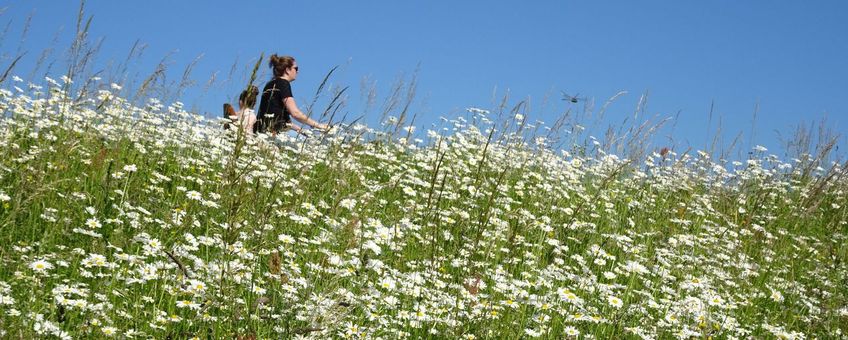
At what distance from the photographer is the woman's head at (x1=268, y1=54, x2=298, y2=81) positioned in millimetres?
10008

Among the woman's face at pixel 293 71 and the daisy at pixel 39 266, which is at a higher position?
the woman's face at pixel 293 71

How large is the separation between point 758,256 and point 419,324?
3.87m

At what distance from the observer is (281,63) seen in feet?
32.9

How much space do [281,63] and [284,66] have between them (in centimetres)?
5

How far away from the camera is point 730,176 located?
870cm

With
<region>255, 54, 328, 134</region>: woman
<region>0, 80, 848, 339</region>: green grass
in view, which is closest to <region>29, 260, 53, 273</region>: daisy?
<region>0, 80, 848, 339</region>: green grass

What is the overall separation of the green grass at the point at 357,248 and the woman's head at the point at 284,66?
237 centimetres

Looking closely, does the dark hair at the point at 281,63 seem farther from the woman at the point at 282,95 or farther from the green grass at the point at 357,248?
the green grass at the point at 357,248

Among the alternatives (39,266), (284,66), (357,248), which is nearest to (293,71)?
(284,66)

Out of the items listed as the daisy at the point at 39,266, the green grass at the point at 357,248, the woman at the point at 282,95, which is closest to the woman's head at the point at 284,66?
the woman at the point at 282,95

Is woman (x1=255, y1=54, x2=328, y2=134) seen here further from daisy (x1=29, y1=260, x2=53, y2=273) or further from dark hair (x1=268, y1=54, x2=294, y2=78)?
daisy (x1=29, y1=260, x2=53, y2=273)

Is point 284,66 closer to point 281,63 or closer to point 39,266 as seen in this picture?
point 281,63

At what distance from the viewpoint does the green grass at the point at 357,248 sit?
9.50ft

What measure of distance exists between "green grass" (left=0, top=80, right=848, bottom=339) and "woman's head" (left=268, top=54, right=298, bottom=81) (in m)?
2.37
